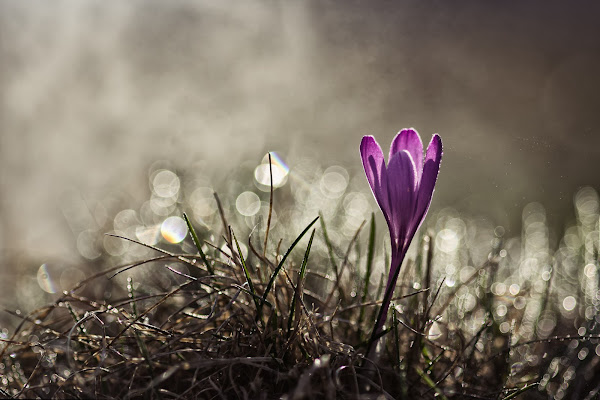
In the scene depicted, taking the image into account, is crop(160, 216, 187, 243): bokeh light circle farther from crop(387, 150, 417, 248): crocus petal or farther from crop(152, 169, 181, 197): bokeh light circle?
crop(387, 150, 417, 248): crocus petal

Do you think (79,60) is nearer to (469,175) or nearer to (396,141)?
(469,175)

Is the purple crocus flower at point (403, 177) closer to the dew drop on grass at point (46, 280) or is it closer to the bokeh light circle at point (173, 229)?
the bokeh light circle at point (173, 229)

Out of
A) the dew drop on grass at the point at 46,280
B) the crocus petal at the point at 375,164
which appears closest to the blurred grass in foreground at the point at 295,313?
the dew drop on grass at the point at 46,280

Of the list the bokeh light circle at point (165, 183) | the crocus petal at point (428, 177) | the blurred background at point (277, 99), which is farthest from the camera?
the bokeh light circle at point (165, 183)

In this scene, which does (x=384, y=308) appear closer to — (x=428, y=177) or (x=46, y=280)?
(x=428, y=177)

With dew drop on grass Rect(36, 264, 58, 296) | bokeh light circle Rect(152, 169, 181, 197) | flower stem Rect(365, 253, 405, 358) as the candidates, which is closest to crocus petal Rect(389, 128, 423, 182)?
flower stem Rect(365, 253, 405, 358)

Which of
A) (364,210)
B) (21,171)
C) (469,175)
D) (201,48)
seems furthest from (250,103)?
(21,171)

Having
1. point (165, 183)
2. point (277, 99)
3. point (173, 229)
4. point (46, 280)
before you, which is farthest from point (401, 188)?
point (165, 183)
